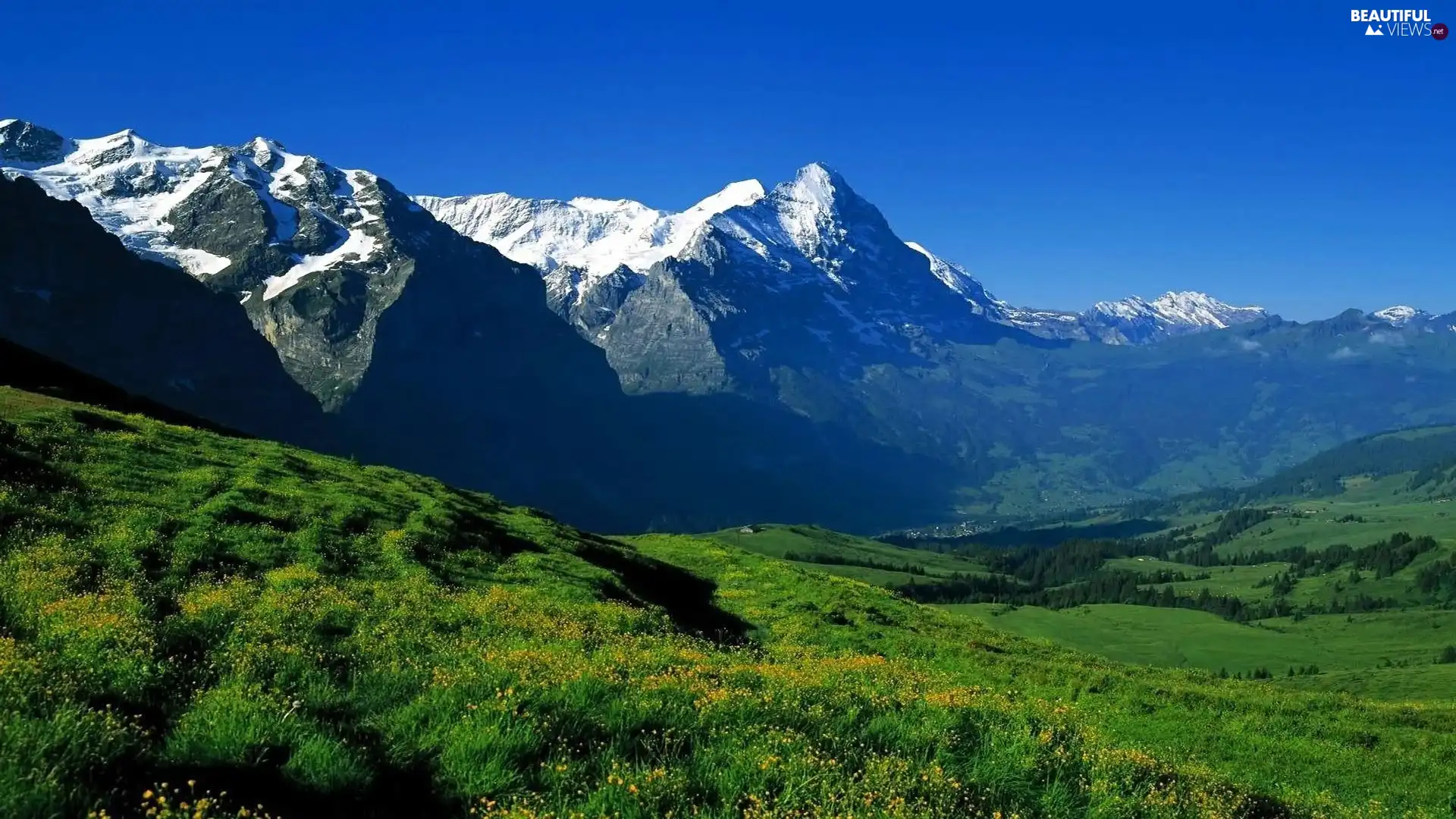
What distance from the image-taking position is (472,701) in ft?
39.5

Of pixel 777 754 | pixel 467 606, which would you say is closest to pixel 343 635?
pixel 467 606

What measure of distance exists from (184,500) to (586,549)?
19.6m

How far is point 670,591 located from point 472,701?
34.4 m

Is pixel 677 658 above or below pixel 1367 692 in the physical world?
above

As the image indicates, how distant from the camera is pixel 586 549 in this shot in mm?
46094

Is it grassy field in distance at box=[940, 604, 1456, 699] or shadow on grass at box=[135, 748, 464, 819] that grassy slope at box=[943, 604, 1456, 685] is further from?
shadow on grass at box=[135, 748, 464, 819]

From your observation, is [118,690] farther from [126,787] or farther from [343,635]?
[343,635]

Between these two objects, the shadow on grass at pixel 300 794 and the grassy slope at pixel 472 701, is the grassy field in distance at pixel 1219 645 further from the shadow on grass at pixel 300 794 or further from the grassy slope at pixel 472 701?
the shadow on grass at pixel 300 794

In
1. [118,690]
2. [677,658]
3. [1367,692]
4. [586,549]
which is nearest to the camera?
[118,690]

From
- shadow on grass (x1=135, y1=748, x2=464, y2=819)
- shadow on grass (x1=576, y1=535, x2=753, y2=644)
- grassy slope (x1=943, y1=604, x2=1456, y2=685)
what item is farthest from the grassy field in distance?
shadow on grass (x1=135, y1=748, x2=464, y2=819)

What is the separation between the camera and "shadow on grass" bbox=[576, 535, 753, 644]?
36562 millimetres

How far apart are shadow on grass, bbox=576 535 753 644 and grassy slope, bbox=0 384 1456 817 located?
3.71ft

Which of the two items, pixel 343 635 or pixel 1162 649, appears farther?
pixel 1162 649

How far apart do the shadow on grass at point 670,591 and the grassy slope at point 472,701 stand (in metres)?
1.13
